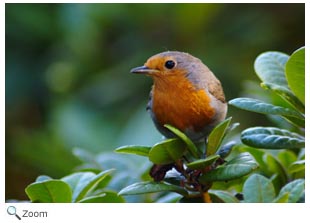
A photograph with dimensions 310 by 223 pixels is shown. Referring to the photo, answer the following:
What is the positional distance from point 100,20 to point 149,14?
0.31m

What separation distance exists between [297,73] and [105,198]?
0.64 m

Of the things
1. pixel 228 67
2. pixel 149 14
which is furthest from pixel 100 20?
pixel 228 67

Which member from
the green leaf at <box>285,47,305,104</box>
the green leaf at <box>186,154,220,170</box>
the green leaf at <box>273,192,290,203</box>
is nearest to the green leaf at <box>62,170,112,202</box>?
→ the green leaf at <box>186,154,220,170</box>

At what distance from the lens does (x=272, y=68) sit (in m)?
2.07

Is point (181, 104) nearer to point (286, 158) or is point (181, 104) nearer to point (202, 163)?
point (286, 158)

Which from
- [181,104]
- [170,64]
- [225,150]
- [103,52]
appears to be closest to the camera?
[225,150]

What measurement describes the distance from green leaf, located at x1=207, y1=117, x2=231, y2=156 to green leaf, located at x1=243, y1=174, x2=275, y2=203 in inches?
5.2

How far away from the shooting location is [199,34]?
438cm

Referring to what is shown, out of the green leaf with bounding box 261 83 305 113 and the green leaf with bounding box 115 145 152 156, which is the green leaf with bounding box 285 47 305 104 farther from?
the green leaf with bounding box 115 145 152 156

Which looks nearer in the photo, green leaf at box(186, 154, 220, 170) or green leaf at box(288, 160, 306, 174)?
green leaf at box(186, 154, 220, 170)

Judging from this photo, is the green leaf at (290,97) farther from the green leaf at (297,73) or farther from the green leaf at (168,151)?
the green leaf at (168,151)

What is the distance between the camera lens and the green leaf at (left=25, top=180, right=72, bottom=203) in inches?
72.1
